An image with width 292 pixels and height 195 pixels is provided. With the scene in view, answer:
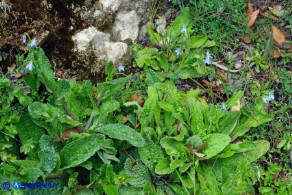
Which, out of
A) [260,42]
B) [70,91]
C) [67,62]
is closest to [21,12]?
[67,62]

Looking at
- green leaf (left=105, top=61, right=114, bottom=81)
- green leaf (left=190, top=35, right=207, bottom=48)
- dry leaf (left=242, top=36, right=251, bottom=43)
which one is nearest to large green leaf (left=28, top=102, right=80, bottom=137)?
green leaf (left=105, top=61, right=114, bottom=81)

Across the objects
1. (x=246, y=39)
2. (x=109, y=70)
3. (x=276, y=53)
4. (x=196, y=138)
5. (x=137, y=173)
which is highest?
(x=109, y=70)

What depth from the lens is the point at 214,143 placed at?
2.93m

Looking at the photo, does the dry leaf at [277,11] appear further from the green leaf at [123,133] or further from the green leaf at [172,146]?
the green leaf at [123,133]

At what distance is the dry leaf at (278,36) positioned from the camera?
3590 mm

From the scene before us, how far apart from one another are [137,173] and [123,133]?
0.86 feet

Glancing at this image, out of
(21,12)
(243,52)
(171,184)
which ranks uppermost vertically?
(21,12)

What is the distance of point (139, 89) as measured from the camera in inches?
129

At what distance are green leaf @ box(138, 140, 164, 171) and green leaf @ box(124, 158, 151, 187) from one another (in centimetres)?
4

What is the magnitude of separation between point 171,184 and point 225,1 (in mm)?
1510

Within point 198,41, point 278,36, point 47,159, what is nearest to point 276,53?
point 278,36

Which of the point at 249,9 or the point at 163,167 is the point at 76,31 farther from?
the point at 249,9

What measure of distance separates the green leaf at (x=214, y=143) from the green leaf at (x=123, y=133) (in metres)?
0.42

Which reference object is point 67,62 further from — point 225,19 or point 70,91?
point 225,19
